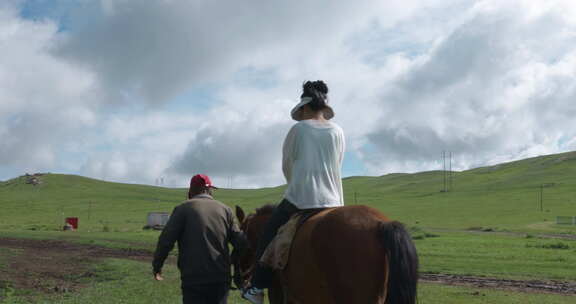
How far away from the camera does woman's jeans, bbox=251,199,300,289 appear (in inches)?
269

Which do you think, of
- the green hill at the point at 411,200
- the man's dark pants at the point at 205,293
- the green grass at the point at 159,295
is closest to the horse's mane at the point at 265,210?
the man's dark pants at the point at 205,293

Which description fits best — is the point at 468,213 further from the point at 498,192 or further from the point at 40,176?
the point at 40,176

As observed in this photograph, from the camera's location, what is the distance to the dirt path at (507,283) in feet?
58.9

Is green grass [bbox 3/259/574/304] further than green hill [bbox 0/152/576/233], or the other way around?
green hill [bbox 0/152/576/233]

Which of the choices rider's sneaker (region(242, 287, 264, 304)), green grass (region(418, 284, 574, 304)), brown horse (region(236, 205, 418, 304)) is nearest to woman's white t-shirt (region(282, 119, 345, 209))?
brown horse (region(236, 205, 418, 304))

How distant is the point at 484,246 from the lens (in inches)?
1480

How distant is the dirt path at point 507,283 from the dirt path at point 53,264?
11.6 meters

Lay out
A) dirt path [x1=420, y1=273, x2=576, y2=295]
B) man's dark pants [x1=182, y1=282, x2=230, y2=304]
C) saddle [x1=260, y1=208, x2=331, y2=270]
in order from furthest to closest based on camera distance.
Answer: dirt path [x1=420, y1=273, x2=576, y2=295]
man's dark pants [x1=182, y1=282, x2=230, y2=304]
saddle [x1=260, y1=208, x2=331, y2=270]

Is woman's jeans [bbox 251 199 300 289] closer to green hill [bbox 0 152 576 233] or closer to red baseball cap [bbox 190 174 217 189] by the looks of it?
red baseball cap [bbox 190 174 217 189]

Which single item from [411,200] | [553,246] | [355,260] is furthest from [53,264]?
[411,200]

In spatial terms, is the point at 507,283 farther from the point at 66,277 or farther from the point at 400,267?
the point at 400,267

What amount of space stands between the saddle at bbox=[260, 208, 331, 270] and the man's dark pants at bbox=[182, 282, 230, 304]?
4.13ft

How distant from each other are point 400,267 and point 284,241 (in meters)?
1.47

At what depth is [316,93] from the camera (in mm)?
7129
